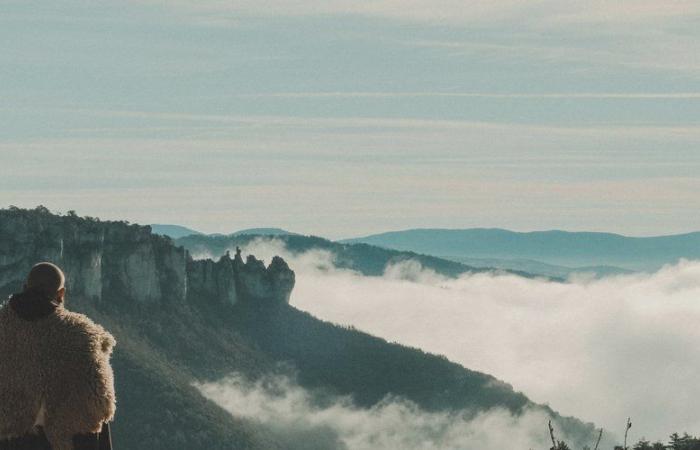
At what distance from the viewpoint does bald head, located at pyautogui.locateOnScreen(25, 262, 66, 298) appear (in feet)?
56.5

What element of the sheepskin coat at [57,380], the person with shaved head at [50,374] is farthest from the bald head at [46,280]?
the sheepskin coat at [57,380]

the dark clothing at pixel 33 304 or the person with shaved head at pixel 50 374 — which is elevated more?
the dark clothing at pixel 33 304

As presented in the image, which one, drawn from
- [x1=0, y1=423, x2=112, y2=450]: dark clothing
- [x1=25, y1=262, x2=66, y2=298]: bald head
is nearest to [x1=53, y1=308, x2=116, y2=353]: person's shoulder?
[x1=25, y1=262, x2=66, y2=298]: bald head

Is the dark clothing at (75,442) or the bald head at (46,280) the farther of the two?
the bald head at (46,280)

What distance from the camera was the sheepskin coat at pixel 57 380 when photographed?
17.0 meters

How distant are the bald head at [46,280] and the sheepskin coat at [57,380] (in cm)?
28

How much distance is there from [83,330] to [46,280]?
2.60ft

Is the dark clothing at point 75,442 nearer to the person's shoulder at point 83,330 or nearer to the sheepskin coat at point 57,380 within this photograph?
the sheepskin coat at point 57,380

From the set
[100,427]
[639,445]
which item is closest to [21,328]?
[100,427]

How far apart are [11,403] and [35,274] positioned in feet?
5.20

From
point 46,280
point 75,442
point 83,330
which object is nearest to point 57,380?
point 83,330

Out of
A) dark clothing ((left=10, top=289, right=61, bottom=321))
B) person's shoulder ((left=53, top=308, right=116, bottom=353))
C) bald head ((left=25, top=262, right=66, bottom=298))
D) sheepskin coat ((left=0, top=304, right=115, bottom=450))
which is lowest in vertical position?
sheepskin coat ((left=0, top=304, right=115, bottom=450))

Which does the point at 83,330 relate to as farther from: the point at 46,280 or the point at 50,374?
the point at 46,280

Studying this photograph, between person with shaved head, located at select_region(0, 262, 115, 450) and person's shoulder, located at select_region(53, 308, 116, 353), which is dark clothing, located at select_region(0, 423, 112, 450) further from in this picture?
person's shoulder, located at select_region(53, 308, 116, 353)
